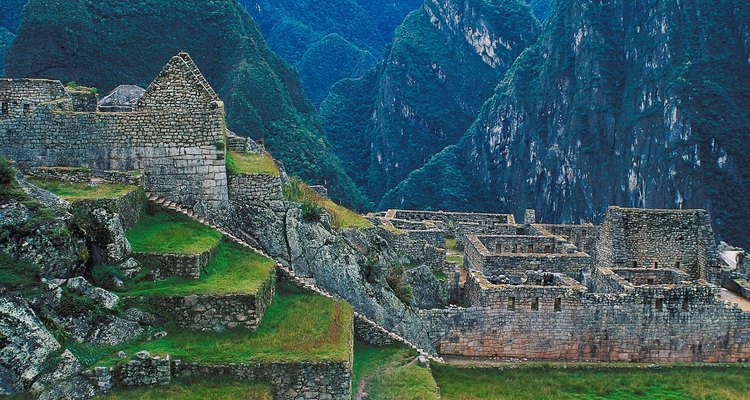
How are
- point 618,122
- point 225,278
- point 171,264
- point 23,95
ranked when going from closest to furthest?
point 171,264 < point 225,278 < point 23,95 < point 618,122

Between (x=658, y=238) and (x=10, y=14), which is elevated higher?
(x=10, y=14)

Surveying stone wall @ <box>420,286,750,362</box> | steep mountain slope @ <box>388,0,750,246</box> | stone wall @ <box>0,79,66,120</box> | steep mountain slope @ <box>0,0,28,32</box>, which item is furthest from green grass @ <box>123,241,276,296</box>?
steep mountain slope @ <box>0,0,28,32</box>

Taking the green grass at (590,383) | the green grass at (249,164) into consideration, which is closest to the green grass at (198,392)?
the green grass at (590,383)

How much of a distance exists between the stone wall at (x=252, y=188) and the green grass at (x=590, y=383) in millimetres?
5904

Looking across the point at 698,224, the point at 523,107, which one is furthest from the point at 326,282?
the point at 523,107

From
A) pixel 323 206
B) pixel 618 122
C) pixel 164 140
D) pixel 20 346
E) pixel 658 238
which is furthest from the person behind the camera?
pixel 618 122

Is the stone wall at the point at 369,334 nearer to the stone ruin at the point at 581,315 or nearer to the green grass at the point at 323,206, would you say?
the stone ruin at the point at 581,315

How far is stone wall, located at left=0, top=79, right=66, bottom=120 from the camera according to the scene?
55.6 ft

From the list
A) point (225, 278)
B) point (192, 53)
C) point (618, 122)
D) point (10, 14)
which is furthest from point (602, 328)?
point (618, 122)

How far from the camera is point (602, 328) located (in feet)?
68.7

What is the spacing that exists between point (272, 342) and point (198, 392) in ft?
5.97

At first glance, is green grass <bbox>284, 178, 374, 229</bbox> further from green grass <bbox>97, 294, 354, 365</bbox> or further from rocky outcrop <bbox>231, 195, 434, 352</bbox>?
green grass <bbox>97, 294, 354, 365</bbox>

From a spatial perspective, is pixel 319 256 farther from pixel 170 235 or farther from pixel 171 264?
pixel 171 264

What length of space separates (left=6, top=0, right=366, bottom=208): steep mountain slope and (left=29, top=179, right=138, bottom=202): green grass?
72.5m
